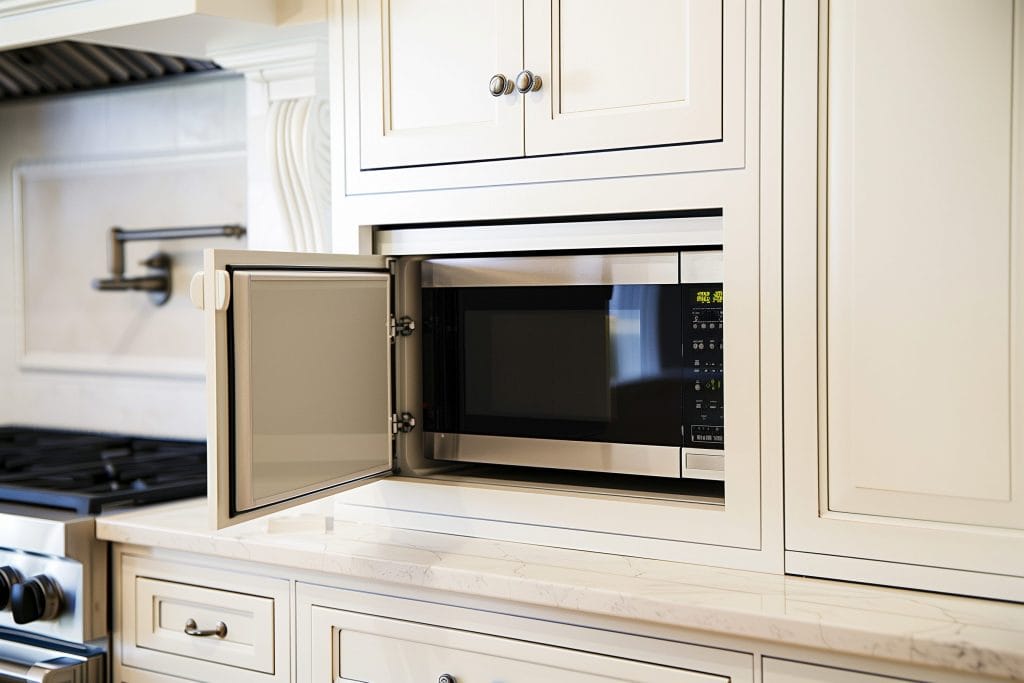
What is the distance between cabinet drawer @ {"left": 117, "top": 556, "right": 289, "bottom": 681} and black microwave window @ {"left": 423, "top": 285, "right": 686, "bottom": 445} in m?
0.40

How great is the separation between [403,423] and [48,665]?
0.70 metres

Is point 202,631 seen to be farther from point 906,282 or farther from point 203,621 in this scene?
point 906,282

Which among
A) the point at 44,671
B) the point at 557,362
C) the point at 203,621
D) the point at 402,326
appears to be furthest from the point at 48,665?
the point at 557,362

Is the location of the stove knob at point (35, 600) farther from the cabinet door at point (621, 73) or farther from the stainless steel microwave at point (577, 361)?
the cabinet door at point (621, 73)

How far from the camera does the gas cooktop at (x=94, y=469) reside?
185 centimetres

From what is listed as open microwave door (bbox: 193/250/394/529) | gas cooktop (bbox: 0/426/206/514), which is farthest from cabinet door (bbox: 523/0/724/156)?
gas cooktop (bbox: 0/426/206/514)

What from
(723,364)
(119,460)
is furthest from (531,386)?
(119,460)

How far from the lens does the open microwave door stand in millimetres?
1335

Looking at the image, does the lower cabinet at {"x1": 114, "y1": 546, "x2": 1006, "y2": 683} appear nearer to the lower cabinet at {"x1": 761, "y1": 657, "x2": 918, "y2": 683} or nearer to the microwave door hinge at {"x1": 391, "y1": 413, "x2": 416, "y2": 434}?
the lower cabinet at {"x1": 761, "y1": 657, "x2": 918, "y2": 683}

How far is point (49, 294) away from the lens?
8.83 ft

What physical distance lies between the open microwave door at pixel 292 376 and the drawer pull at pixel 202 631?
35 cm

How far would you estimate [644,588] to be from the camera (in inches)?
52.7

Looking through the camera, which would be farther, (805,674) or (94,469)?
(94,469)

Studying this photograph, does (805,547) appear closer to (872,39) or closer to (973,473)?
(973,473)
